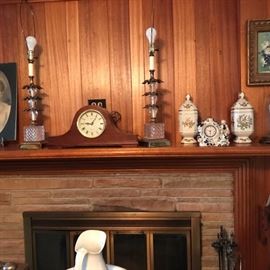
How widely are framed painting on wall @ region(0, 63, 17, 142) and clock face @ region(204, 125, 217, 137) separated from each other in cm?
101

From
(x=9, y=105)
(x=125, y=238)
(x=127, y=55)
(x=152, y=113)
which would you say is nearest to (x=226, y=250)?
(x=125, y=238)

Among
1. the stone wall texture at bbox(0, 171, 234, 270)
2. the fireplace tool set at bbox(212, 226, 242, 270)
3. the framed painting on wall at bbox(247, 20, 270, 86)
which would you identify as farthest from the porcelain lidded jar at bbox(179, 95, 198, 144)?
the fireplace tool set at bbox(212, 226, 242, 270)

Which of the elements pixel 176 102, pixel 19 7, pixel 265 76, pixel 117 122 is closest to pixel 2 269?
pixel 117 122

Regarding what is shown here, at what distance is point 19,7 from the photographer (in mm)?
1813

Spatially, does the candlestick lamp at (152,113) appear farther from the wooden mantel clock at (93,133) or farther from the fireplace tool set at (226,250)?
the fireplace tool set at (226,250)

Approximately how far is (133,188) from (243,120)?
2.15 feet

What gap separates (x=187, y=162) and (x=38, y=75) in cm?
91

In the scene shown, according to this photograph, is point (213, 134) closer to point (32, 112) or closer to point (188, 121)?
point (188, 121)

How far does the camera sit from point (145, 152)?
1.57m

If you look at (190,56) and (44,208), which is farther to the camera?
(44,208)

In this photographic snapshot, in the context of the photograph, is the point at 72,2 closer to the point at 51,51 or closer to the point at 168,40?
the point at 51,51

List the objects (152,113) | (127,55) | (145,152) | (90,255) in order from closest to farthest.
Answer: (90,255) → (145,152) → (152,113) → (127,55)

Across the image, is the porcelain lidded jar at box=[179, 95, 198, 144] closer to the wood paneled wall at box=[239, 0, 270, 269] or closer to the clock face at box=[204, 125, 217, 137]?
the clock face at box=[204, 125, 217, 137]

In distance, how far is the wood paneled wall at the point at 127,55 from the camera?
5.66 ft
